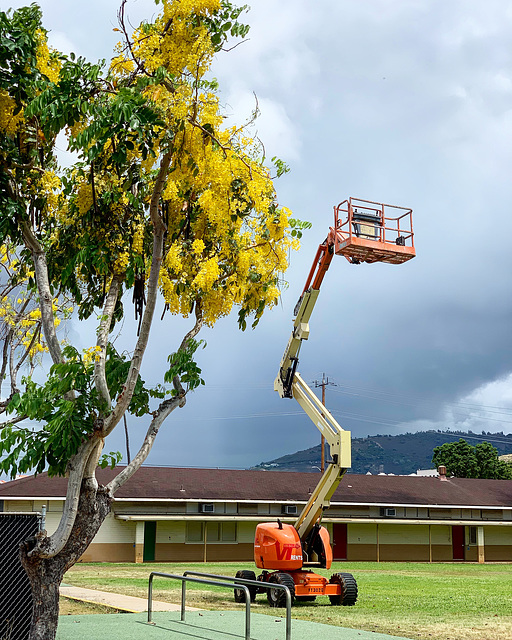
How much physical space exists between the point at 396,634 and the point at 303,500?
2846 cm

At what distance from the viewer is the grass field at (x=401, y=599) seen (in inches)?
645

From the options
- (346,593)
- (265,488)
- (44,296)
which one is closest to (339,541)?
(265,488)

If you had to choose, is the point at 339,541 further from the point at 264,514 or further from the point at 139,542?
the point at 139,542

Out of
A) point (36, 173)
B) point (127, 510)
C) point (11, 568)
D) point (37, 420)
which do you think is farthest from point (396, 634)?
point (127, 510)

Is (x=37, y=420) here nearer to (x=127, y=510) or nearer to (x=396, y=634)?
(x=396, y=634)

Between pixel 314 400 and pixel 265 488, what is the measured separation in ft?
81.3

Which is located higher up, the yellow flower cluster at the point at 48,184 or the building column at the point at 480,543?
the yellow flower cluster at the point at 48,184

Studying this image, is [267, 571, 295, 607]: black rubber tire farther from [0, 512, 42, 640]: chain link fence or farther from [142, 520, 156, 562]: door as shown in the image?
[142, 520, 156, 562]: door

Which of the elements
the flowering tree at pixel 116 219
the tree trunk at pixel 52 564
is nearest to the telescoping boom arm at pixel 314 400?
the flowering tree at pixel 116 219

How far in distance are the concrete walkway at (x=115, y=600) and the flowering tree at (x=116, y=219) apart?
839cm

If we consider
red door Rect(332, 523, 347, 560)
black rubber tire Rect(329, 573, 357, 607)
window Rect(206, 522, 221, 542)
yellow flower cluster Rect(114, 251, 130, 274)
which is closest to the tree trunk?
yellow flower cluster Rect(114, 251, 130, 274)

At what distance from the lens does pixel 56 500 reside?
127 ft

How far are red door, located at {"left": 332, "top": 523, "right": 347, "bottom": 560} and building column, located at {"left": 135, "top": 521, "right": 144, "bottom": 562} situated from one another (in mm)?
11544

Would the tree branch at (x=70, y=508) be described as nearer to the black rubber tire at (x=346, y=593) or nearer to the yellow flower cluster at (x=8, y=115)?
the yellow flower cluster at (x=8, y=115)
